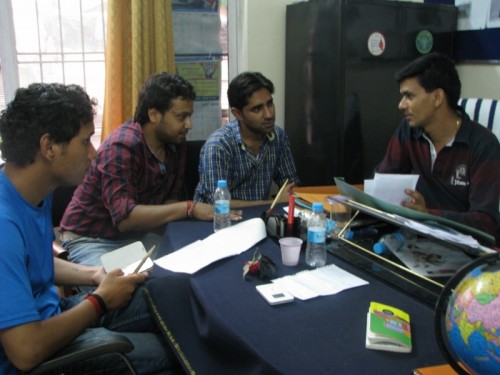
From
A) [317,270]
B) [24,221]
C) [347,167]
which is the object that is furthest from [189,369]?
[347,167]

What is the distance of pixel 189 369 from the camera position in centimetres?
119

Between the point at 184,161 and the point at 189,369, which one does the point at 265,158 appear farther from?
the point at 189,369

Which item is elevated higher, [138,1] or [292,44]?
[138,1]

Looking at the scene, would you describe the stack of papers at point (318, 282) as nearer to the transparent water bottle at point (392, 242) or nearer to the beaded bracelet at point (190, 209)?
the transparent water bottle at point (392, 242)

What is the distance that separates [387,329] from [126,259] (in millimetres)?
1017

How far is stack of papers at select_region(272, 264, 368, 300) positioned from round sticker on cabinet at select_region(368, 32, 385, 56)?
1.79 meters

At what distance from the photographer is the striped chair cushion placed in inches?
91.1

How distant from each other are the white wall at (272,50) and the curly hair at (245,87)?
2.52ft

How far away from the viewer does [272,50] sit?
312cm

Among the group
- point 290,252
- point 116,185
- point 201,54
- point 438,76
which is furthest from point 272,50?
point 290,252

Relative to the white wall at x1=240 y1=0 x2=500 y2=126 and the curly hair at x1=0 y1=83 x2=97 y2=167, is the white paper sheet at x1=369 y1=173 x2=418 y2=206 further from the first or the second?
the white wall at x1=240 y1=0 x2=500 y2=126

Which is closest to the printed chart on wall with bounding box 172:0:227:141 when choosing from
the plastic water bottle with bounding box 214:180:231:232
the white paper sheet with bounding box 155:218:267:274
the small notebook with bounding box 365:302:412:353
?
the plastic water bottle with bounding box 214:180:231:232

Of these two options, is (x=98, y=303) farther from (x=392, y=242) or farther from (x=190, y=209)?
A: (x=392, y=242)

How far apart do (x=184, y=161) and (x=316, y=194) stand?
2.43 feet
